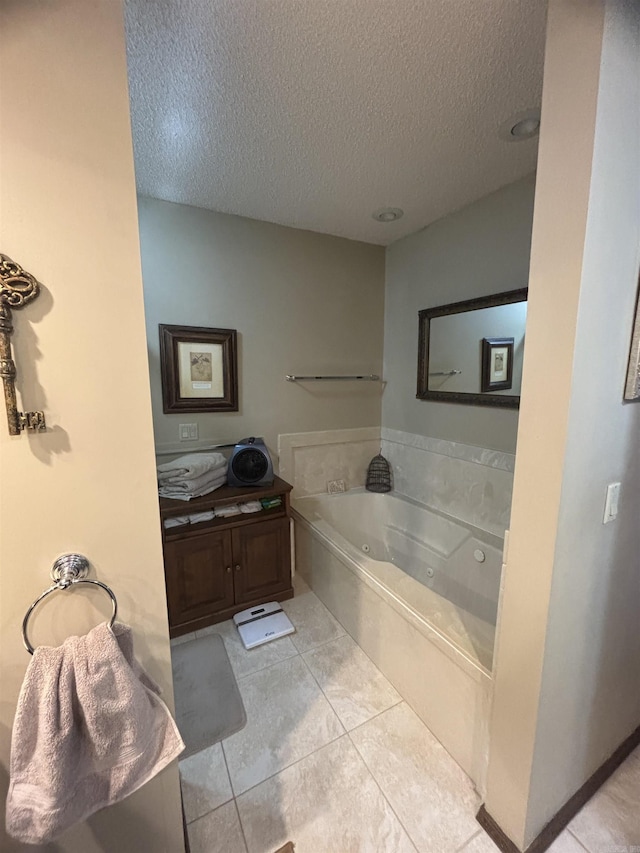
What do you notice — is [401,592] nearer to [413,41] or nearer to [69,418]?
[69,418]

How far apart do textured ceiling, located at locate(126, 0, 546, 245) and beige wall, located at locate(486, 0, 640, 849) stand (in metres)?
0.41

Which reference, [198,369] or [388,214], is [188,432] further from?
[388,214]

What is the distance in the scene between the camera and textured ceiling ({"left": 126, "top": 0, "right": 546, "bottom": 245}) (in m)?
1.02

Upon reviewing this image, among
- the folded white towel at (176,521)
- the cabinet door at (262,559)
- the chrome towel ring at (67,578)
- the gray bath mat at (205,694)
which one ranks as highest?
the chrome towel ring at (67,578)

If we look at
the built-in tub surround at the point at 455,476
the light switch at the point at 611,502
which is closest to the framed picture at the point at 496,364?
the built-in tub surround at the point at 455,476

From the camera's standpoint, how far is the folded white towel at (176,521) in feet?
6.34

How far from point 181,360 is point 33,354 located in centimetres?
157

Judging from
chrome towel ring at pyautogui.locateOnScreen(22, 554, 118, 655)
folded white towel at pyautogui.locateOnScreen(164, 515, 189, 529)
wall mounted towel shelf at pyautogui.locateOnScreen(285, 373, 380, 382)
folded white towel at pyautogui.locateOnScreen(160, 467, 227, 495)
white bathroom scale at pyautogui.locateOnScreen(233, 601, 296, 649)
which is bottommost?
white bathroom scale at pyautogui.locateOnScreen(233, 601, 296, 649)

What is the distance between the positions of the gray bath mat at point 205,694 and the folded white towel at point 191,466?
93cm

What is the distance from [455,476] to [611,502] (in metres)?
1.34

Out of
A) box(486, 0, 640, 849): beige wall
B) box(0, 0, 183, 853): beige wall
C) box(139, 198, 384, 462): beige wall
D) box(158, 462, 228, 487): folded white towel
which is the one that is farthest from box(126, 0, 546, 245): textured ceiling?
box(158, 462, 228, 487): folded white towel

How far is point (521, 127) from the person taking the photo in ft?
4.72

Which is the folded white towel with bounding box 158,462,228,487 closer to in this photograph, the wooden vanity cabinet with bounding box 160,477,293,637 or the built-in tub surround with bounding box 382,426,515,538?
the wooden vanity cabinet with bounding box 160,477,293,637

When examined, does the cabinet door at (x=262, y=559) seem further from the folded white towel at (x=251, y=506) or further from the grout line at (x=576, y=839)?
the grout line at (x=576, y=839)
